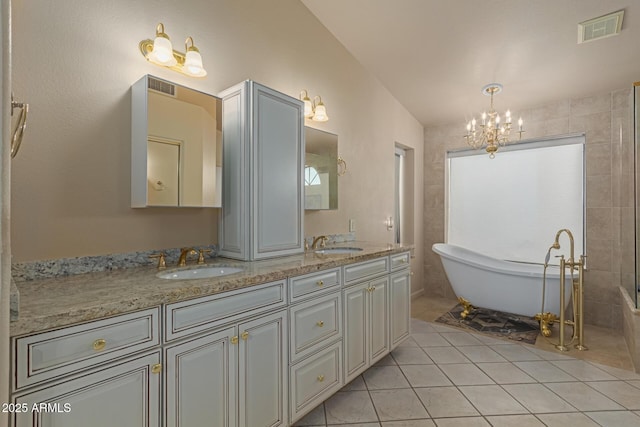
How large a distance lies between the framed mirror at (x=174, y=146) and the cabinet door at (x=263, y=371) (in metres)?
0.78

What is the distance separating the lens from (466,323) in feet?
11.1

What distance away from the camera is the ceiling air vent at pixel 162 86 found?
5.27 ft

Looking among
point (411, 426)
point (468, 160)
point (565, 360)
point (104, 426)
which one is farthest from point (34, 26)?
point (468, 160)

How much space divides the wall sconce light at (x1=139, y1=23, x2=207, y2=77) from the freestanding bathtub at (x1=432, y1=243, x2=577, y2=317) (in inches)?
120

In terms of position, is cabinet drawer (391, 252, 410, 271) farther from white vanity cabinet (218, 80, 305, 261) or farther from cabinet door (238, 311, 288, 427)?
cabinet door (238, 311, 288, 427)

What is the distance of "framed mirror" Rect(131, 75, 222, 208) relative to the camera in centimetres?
160

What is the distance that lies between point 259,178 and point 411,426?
5.51 feet

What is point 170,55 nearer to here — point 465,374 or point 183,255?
point 183,255

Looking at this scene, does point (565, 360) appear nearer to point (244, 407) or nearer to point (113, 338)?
point (244, 407)

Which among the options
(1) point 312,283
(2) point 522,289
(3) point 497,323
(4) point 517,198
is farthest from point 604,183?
(1) point 312,283

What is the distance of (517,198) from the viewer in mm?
3838

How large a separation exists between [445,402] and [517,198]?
280 centimetres

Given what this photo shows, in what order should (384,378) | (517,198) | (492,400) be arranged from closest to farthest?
(492,400), (384,378), (517,198)

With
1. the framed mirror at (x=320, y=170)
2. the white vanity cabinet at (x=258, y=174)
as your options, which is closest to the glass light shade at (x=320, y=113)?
the framed mirror at (x=320, y=170)
